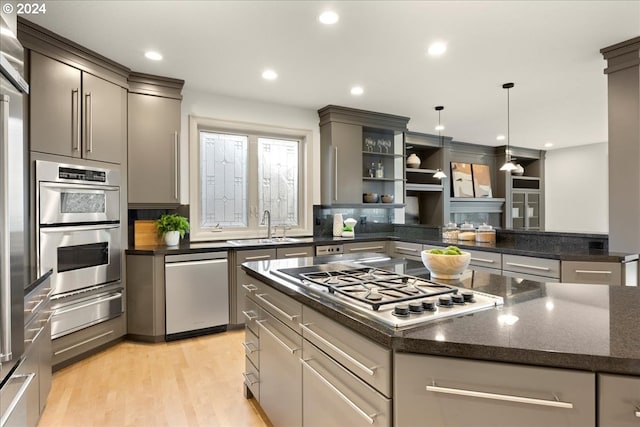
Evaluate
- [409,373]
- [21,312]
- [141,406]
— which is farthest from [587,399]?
[141,406]

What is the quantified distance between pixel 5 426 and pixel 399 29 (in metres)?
Answer: 3.05

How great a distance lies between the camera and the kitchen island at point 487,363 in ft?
2.77

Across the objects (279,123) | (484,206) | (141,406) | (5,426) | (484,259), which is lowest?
(141,406)

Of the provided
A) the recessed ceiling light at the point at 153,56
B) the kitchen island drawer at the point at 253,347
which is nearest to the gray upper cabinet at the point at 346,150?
the recessed ceiling light at the point at 153,56

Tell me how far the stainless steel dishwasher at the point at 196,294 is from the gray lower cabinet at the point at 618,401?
10.1 feet

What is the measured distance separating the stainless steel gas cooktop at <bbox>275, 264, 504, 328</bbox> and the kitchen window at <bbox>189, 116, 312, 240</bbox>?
98.6 inches

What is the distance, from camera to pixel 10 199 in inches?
46.5

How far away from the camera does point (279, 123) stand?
4.36 m

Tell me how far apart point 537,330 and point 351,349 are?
22.4 inches

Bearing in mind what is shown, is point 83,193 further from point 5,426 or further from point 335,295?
point 335,295

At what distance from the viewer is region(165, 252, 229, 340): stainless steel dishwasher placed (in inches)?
126

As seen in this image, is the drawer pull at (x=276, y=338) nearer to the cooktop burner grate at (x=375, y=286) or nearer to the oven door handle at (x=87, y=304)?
the cooktop burner grate at (x=375, y=286)

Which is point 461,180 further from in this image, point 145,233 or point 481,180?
point 145,233

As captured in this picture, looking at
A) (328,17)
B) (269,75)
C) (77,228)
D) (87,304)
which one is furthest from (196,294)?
(328,17)
